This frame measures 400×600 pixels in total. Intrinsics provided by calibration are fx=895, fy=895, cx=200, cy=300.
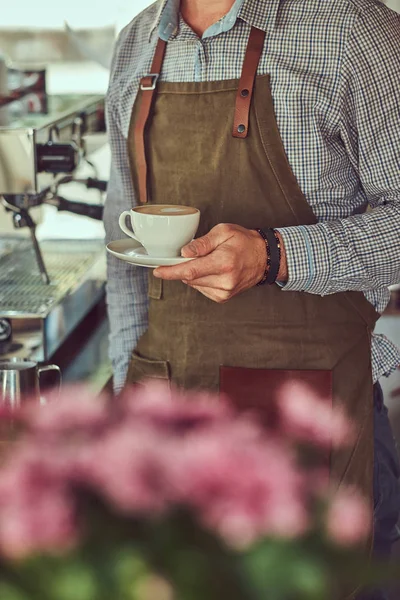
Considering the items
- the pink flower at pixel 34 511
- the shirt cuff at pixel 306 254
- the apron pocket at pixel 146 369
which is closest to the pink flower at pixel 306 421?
the pink flower at pixel 34 511

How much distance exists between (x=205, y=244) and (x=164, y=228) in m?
0.06

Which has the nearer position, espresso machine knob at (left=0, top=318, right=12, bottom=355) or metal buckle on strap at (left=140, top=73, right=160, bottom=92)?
metal buckle on strap at (left=140, top=73, right=160, bottom=92)

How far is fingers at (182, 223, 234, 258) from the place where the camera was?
1168 mm

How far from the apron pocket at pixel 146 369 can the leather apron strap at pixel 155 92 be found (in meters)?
0.27

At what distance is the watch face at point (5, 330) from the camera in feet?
5.59

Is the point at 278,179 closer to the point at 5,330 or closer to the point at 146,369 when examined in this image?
the point at 146,369

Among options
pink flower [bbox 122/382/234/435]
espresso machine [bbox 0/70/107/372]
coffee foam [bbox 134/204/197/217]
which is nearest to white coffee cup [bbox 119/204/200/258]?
coffee foam [bbox 134/204/197/217]

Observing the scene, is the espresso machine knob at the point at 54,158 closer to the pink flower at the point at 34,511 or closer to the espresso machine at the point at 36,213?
the espresso machine at the point at 36,213

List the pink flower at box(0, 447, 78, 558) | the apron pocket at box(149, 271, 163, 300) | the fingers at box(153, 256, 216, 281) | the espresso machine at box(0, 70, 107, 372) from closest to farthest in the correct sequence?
the pink flower at box(0, 447, 78, 558) → the fingers at box(153, 256, 216, 281) → the apron pocket at box(149, 271, 163, 300) → the espresso machine at box(0, 70, 107, 372)

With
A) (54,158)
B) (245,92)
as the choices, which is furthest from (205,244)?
(54,158)

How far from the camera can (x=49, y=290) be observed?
194 cm

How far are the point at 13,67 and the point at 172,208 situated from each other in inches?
51.0

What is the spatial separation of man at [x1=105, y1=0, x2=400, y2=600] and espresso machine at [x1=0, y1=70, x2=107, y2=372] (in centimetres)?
21

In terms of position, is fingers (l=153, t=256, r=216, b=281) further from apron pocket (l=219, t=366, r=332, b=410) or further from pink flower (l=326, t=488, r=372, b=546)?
pink flower (l=326, t=488, r=372, b=546)
